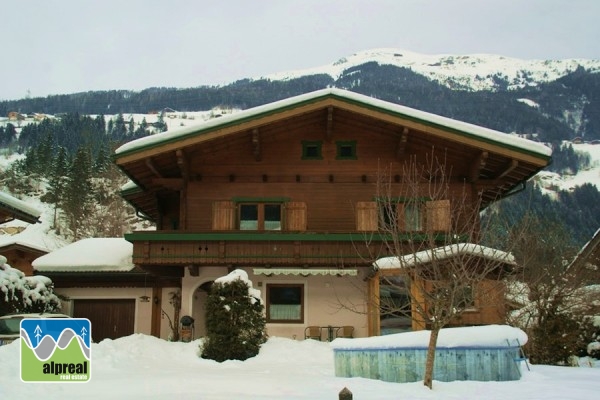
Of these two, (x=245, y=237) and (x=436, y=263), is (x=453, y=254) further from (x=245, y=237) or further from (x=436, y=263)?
(x=245, y=237)

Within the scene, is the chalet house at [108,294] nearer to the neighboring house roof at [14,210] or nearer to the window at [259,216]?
the window at [259,216]

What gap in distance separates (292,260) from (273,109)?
15.5 ft

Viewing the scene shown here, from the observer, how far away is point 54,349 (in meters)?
9.76

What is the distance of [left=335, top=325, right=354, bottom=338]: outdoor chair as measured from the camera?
19734 mm

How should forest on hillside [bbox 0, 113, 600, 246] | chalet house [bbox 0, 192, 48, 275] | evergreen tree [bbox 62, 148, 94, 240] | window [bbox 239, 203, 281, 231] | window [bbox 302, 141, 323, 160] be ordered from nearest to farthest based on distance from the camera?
1. chalet house [bbox 0, 192, 48, 275]
2. window [bbox 239, 203, 281, 231]
3. window [bbox 302, 141, 323, 160]
4. forest on hillside [bbox 0, 113, 600, 246]
5. evergreen tree [bbox 62, 148, 94, 240]

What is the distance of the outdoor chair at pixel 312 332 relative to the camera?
19980mm

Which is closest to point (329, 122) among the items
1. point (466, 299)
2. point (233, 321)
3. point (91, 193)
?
point (233, 321)

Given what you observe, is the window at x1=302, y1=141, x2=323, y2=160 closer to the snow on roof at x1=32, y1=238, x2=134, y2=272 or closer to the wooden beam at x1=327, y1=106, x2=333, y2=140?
the wooden beam at x1=327, y1=106, x2=333, y2=140

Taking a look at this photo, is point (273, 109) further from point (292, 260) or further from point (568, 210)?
point (568, 210)

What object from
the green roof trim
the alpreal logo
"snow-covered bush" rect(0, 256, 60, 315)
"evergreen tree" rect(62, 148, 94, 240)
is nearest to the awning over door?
the green roof trim

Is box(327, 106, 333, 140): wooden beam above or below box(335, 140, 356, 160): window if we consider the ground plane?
above

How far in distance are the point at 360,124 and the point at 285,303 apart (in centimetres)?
647

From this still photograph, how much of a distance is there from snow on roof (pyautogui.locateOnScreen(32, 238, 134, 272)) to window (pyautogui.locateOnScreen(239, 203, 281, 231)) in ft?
15.2

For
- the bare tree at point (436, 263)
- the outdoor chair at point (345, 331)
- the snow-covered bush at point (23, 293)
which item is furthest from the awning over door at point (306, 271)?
the snow-covered bush at point (23, 293)
